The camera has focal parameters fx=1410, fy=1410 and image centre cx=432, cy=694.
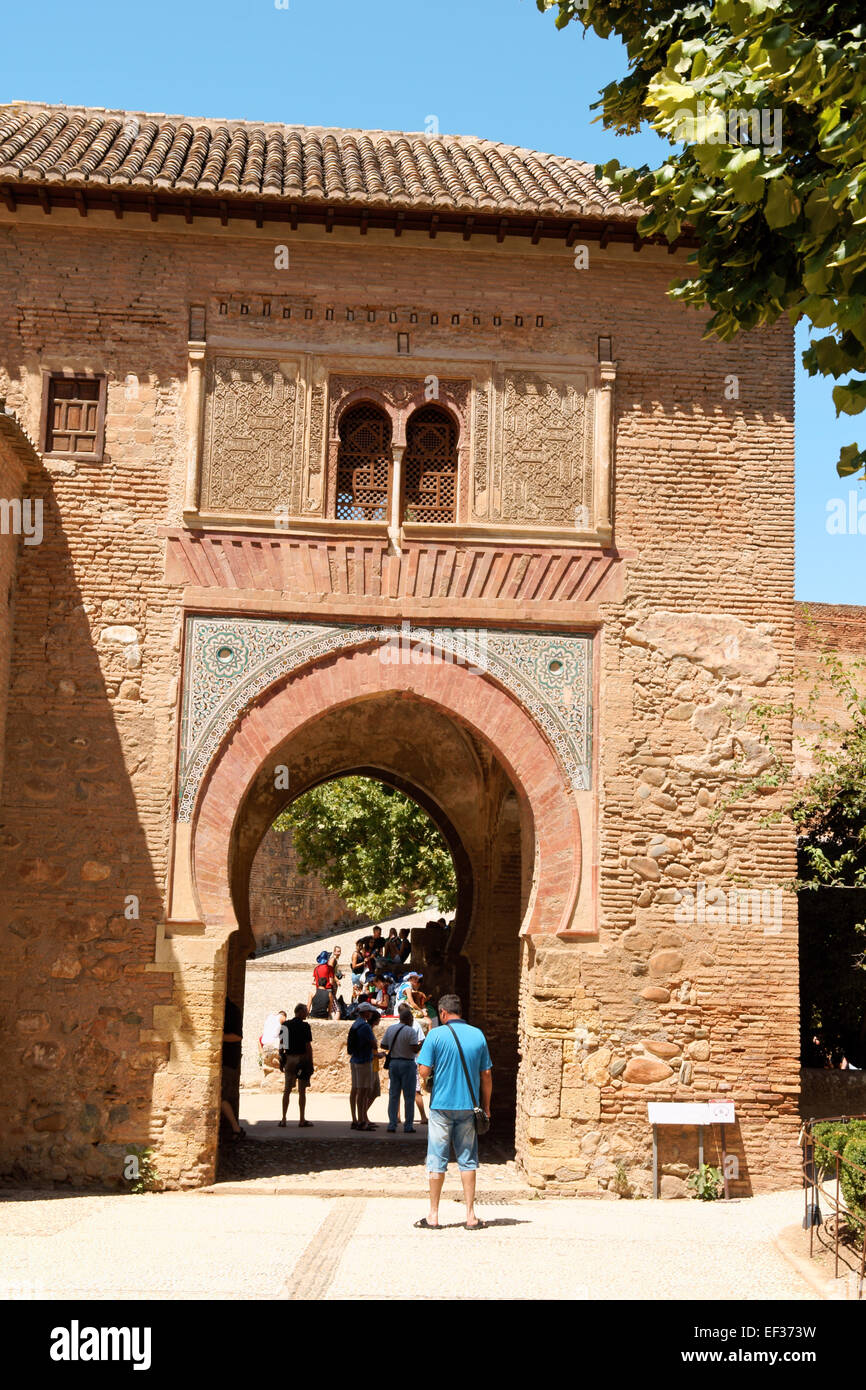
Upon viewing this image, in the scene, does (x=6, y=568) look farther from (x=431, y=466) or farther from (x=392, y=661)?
(x=431, y=466)

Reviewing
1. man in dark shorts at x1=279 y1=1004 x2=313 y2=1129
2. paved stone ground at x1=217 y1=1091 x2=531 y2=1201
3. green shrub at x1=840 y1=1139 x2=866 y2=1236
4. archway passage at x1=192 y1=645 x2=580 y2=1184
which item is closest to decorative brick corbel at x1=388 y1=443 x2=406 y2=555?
archway passage at x1=192 y1=645 x2=580 y2=1184

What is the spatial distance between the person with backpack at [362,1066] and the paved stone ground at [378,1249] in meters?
3.80

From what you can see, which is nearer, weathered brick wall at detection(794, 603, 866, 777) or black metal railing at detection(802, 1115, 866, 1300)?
black metal railing at detection(802, 1115, 866, 1300)

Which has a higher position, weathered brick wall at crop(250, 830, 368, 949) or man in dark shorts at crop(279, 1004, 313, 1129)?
weathered brick wall at crop(250, 830, 368, 949)

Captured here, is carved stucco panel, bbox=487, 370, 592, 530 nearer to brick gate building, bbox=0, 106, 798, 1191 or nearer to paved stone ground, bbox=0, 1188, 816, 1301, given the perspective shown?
brick gate building, bbox=0, 106, 798, 1191

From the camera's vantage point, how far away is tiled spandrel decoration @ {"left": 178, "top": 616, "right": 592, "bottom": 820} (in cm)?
1057

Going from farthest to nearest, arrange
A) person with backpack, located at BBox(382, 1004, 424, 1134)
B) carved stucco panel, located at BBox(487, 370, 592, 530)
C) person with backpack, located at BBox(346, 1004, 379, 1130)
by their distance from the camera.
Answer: person with backpack, located at BBox(346, 1004, 379, 1130) < person with backpack, located at BBox(382, 1004, 424, 1134) < carved stucco panel, located at BBox(487, 370, 592, 530)

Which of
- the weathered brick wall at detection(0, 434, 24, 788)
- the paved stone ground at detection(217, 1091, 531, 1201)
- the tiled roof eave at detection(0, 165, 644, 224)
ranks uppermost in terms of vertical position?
the tiled roof eave at detection(0, 165, 644, 224)

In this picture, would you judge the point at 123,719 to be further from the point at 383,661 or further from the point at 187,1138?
the point at 187,1138

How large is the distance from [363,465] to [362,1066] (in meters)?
6.16

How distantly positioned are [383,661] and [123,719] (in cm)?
Answer: 200

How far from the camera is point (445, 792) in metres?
15.3

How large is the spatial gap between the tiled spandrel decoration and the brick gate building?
0.03 metres

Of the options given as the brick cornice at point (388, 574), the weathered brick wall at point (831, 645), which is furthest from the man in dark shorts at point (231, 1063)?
the weathered brick wall at point (831, 645)
